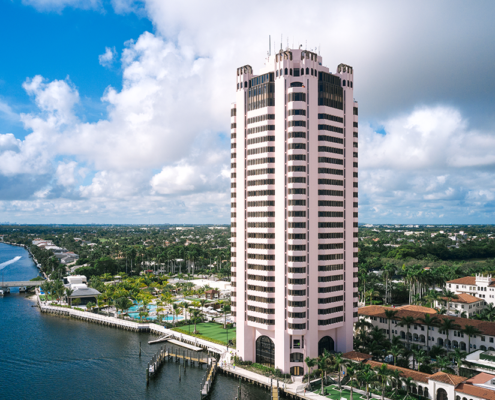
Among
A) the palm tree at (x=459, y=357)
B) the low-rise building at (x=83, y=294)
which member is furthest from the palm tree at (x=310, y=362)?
the low-rise building at (x=83, y=294)

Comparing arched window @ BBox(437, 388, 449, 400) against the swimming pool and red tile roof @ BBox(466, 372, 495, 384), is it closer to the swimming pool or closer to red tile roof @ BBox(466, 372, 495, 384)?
red tile roof @ BBox(466, 372, 495, 384)

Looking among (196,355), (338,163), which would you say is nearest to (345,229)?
(338,163)

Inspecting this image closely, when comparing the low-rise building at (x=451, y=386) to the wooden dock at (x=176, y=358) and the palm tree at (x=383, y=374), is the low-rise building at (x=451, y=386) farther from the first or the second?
the wooden dock at (x=176, y=358)

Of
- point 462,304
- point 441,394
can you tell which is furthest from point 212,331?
point 462,304

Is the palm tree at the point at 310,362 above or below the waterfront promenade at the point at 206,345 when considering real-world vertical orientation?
above

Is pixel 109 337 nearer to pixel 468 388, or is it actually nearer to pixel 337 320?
pixel 337 320

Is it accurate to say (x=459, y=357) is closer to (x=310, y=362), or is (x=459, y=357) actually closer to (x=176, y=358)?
(x=310, y=362)

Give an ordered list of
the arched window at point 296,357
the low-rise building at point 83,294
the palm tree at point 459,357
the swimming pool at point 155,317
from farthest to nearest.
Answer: the low-rise building at point 83,294 → the swimming pool at point 155,317 → the arched window at point 296,357 → the palm tree at point 459,357
